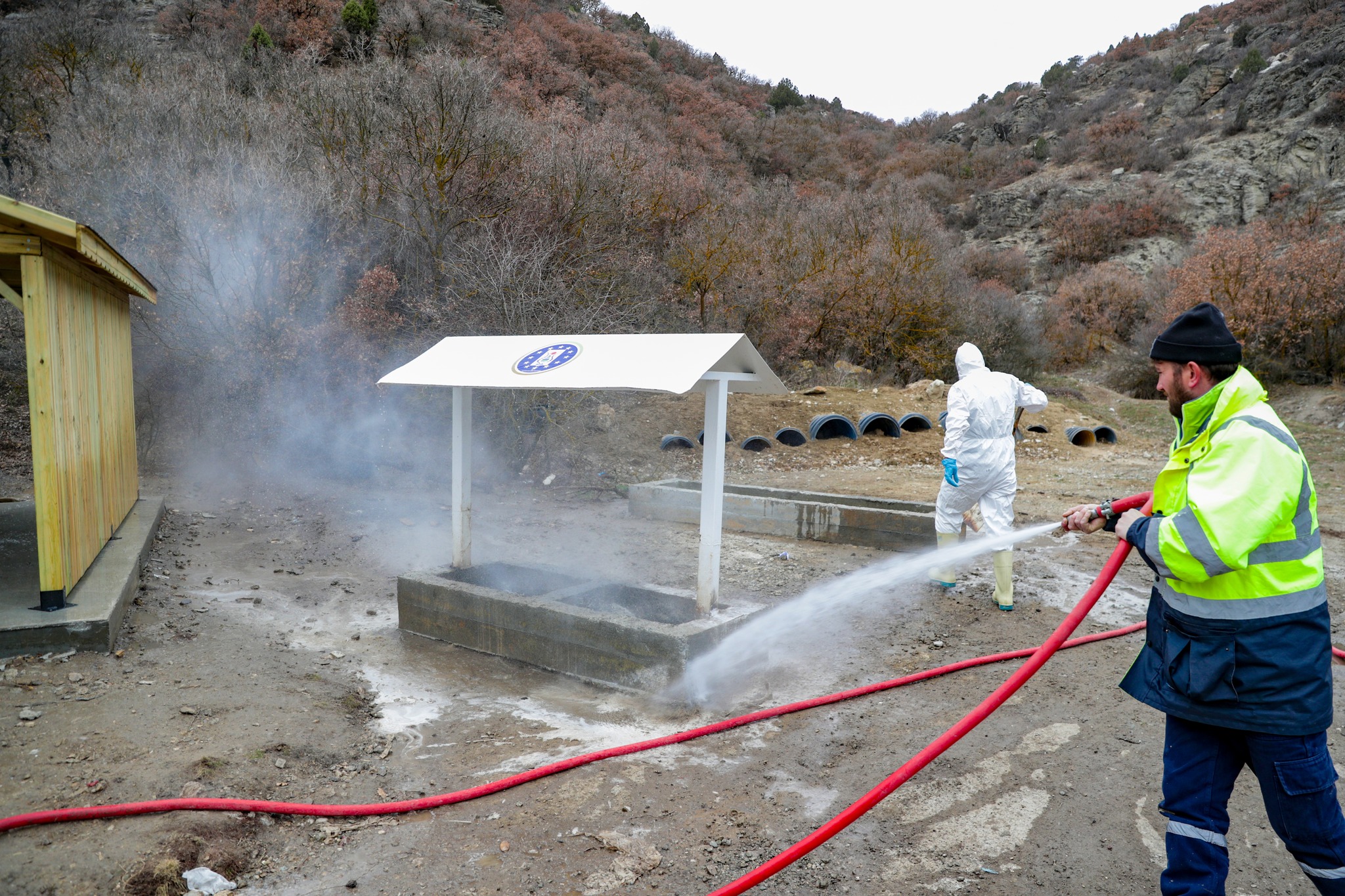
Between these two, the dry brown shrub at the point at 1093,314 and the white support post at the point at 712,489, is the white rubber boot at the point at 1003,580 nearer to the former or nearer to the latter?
the white support post at the point at 712,489

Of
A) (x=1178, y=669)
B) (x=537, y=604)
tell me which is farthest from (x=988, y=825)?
(x=537, y=604)

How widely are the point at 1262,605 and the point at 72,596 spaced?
23.0ft

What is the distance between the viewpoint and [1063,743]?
4.48 m

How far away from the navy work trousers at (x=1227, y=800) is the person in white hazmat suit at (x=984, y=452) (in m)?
4.34

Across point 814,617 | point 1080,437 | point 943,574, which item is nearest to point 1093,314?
point 1080,437

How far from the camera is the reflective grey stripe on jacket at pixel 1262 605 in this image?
2443 millimetres

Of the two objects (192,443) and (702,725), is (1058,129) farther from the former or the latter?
(702,725)

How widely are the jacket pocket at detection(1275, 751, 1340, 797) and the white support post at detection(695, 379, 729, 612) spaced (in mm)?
3287

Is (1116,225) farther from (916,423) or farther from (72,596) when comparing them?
(72,596)

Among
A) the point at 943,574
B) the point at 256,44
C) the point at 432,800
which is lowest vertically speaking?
the point at 432,800

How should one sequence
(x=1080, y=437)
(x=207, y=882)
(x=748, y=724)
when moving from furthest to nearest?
1. (x=1080, y=437)
2. (x=748, y=724)
3. (x=207, y=882)

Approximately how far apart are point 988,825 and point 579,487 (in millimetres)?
9665

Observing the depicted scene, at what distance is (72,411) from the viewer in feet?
20.5

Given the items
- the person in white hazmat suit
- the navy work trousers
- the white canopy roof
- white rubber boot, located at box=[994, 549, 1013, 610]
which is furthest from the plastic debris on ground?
white rubber boot, located at box=[994, 549, 1013, 610]
